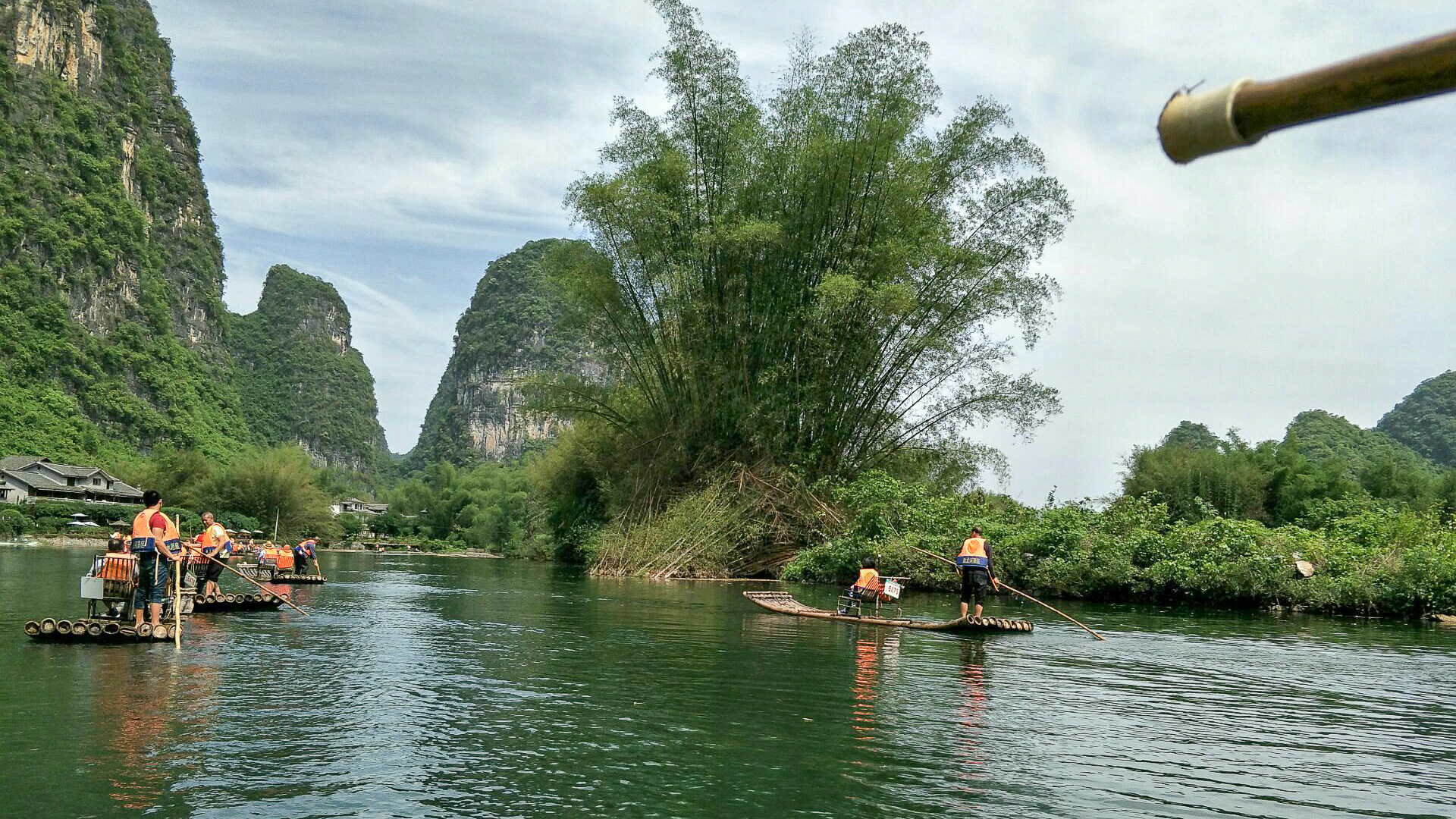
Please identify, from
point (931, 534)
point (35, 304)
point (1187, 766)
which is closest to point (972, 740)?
point (1187, 766)

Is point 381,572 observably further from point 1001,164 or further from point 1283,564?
point 1283,564

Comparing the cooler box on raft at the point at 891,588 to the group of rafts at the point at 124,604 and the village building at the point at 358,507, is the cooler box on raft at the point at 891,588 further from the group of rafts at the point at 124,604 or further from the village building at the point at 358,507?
the village building at the point at 358,507

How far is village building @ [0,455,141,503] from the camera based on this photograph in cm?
5994

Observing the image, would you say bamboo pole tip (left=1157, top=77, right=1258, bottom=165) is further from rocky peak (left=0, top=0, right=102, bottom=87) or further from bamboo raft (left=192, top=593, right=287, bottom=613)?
rocky peak (left=0, top=0, right=102, bottom=87)

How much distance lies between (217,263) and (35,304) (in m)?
44.1

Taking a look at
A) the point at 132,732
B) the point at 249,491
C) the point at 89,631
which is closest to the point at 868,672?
the point at 132,732

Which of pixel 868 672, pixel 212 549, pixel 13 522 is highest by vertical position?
pixel 212 549

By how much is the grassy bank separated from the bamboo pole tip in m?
19.9

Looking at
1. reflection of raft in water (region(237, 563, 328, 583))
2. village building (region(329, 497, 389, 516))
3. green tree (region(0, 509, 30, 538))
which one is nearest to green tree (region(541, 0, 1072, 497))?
reflection of raft in water (region(237, 563, 328, 583))

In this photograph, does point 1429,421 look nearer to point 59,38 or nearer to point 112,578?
point 112,578

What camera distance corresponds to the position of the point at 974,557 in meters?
15.2

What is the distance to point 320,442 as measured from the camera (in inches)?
5581

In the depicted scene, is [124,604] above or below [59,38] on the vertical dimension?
below

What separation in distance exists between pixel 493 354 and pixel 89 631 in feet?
470
